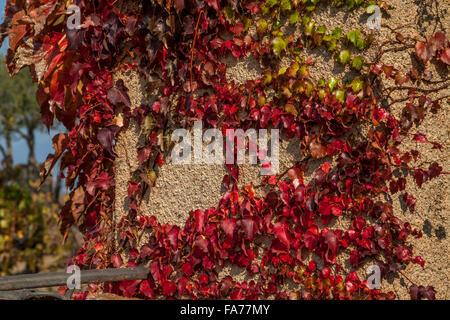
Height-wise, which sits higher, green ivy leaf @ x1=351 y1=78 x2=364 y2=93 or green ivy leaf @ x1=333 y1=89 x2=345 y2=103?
green ivy leaf @ x1=351 y1=78 x2=364 y2=93

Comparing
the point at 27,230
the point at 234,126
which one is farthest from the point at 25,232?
the point at 234,126

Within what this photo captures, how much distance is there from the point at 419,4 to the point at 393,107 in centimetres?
51

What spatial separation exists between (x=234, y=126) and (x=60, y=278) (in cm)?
114

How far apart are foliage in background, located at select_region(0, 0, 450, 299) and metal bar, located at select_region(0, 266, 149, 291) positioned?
10 cm

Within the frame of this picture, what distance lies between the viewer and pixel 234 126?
2.15m

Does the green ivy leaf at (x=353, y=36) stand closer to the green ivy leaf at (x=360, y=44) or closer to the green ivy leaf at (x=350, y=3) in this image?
the green ivy leaf at (x=360, y=44)

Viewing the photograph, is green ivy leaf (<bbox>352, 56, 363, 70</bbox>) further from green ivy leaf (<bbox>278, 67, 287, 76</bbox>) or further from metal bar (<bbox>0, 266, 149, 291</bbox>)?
metal bar (<bbox>0, 266, 149, 291</bbox>)

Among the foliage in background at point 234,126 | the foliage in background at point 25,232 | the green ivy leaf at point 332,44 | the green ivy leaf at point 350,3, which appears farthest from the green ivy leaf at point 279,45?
the foliage in background at point 25,232

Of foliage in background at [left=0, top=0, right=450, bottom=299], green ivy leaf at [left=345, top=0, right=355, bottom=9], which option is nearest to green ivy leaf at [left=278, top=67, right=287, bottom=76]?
foliage in background at [left=0, top=0, right=450, bottom=299]

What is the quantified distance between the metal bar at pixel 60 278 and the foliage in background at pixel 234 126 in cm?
10

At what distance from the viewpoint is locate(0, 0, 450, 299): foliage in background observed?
Answer: 1.91 m
